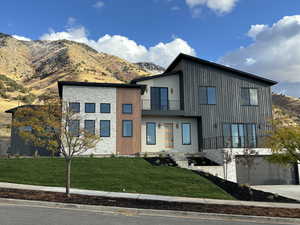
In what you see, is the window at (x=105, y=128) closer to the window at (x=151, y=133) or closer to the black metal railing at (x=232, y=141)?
the window at (x=151, y=133)

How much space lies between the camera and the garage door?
2320 centimetres

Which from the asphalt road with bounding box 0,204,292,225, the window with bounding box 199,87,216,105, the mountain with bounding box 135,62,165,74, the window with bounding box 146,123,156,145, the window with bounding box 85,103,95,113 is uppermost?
the mountain with bounding box 135,62,165,74

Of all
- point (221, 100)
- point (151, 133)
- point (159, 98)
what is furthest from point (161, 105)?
point (221, 100)

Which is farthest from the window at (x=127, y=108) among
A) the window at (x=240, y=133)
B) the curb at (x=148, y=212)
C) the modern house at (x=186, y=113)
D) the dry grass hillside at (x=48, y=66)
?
the dry grass hillside at (x=48, y=66)

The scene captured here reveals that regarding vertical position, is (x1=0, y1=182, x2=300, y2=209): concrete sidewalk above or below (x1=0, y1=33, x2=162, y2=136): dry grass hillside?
below

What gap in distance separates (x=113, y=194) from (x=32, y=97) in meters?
59.3

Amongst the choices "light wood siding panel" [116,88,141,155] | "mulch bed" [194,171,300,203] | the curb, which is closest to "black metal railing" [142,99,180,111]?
"light wood siding panel" [116,88,141,155]

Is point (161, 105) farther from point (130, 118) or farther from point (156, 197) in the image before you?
point (156, 197)

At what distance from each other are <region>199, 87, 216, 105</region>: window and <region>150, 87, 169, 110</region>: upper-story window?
11.0 ft

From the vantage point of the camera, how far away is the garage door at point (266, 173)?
2320cm

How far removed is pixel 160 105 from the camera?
88.2 ft

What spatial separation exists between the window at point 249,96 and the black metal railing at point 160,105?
22.3ft

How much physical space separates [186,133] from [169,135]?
1732 mm

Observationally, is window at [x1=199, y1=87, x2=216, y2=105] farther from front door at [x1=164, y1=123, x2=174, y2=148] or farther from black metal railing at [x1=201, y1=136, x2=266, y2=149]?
front door at [x1=164, y1=123, x2=174, y2=148]
